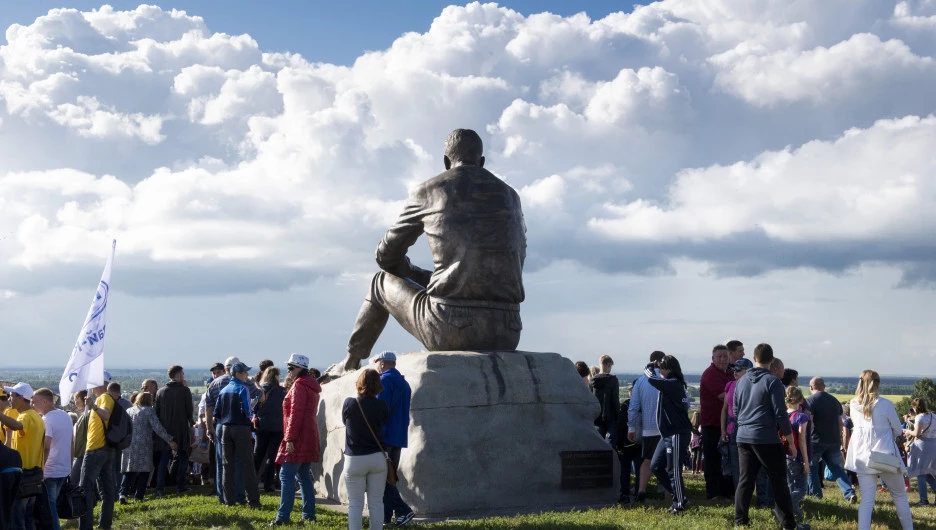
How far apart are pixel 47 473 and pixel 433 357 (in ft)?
13.4

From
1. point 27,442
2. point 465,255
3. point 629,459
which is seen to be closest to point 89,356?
point 27,442

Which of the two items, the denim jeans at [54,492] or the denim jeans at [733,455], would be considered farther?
the denim jeans at [733,455]

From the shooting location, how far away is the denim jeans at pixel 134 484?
12.8 m

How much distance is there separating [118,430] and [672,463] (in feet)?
20.1

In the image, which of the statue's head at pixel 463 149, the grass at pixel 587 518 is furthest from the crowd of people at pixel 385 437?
the statue's head at pixel 463 149

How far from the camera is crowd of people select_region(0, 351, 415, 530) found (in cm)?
788

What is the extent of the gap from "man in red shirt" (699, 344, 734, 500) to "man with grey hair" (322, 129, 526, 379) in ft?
7.63

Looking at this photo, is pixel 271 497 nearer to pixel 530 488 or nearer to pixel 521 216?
pixel 530 488

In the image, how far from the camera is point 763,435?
838 centimetres

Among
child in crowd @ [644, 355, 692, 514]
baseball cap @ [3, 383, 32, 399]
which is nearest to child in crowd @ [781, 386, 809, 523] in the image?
child in crowd @ [644, 355, 692, 514]

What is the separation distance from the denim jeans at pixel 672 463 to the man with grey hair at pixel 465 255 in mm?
2158

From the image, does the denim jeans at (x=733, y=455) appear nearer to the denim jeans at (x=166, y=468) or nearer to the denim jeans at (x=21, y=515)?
the denim jeans at (x=21, y=515)

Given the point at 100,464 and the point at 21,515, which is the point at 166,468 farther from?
the point at 21,515

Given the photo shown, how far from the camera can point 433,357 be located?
32.5ft
